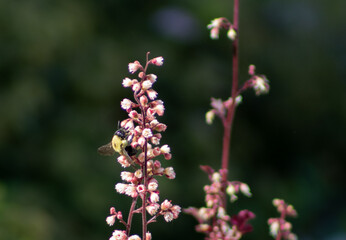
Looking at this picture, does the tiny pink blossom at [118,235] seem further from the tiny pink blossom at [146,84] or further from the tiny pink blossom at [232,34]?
the tiny pink blossom at [232,34]

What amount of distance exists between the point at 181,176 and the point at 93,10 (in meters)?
1.54

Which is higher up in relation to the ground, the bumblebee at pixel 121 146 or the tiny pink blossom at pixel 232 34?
the tiny pink blossom at pixel 232 34

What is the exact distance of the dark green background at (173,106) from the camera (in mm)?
4234

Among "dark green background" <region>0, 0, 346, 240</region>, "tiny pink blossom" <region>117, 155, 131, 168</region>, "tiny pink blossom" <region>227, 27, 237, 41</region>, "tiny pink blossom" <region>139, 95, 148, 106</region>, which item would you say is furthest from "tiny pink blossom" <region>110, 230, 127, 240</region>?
"dark green background" <region>0, 0, 346, 240</region>

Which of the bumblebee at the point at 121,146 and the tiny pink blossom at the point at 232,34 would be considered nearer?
the bumblebee at the point at 121,146

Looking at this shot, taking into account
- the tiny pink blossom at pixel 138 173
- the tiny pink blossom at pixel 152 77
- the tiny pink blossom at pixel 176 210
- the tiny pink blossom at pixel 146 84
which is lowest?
the tiny pink blossom at pixel 176 210

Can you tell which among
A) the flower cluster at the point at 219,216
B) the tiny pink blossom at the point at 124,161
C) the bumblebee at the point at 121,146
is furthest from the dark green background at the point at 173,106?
the tiny pink blossom at the point at 124,161

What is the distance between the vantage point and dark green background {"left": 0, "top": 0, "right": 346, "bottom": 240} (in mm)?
4234

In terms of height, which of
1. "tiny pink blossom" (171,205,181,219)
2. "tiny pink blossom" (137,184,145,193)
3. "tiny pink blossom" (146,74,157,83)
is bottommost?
"tiny pink blossom" (171,205,181,219)

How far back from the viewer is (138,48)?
4.74m

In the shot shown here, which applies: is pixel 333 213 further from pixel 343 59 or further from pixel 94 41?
pixel 94 41

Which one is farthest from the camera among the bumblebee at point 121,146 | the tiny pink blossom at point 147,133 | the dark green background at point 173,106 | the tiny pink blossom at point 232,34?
the dark green background at point 173,106

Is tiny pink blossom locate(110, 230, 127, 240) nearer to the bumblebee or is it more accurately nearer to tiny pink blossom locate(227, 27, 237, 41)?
the bumblebee

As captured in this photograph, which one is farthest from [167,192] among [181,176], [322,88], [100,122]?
[322,88]
